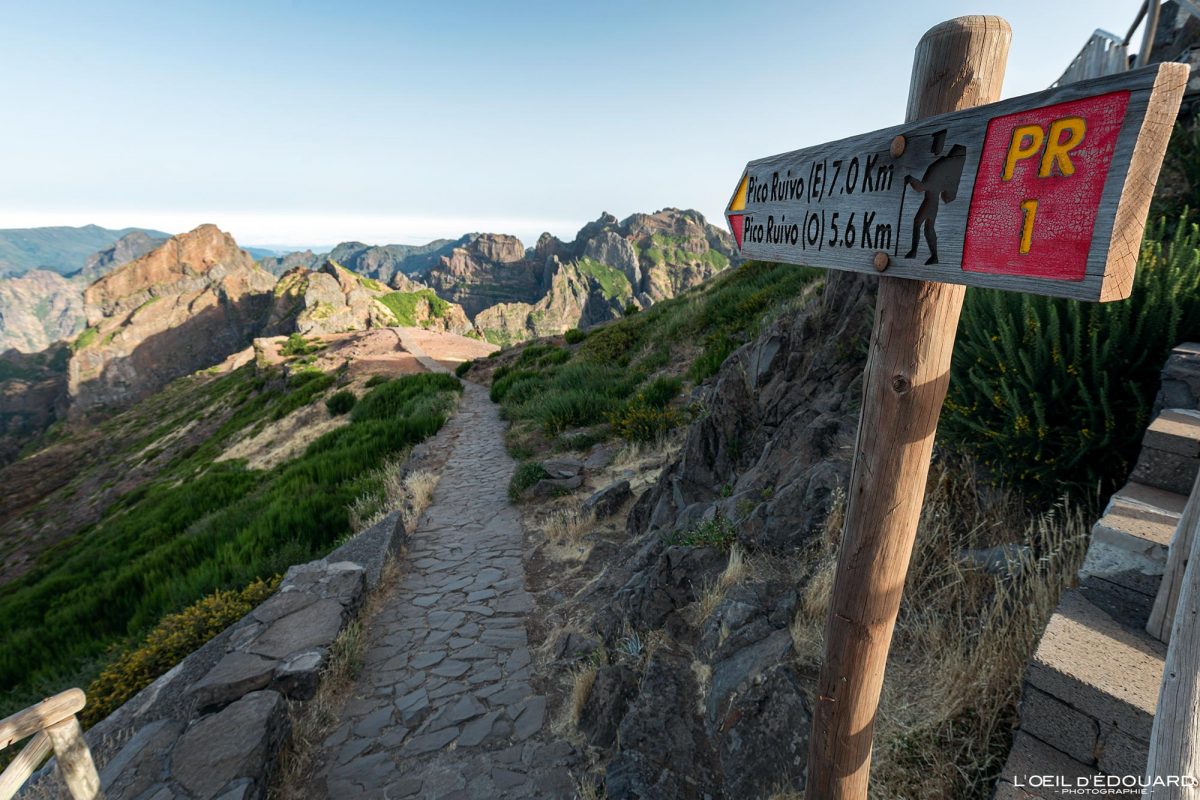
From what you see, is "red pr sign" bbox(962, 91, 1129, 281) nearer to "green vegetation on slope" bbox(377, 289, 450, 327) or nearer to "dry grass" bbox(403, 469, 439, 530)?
"dry grass" bbox(403, 469, 439, 530)

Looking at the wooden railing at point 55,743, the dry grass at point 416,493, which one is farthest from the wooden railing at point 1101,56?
the wooden railing at point 55,743

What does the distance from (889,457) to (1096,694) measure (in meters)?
1.09

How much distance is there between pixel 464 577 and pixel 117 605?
17.1 ft

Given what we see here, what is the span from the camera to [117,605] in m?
7.34

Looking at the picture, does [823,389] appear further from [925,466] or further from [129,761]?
[129,761]

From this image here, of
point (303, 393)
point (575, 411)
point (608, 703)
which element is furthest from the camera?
point (303, 393)

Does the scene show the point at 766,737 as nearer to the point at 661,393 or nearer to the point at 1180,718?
the point at 1180,718

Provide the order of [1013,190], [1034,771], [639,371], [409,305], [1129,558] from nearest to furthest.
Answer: [1013,190] < [1034,771] < [1129,558] < [639,371] < [409,305]

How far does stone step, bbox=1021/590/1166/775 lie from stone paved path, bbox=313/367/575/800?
8.57ft

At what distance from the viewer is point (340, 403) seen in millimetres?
19375

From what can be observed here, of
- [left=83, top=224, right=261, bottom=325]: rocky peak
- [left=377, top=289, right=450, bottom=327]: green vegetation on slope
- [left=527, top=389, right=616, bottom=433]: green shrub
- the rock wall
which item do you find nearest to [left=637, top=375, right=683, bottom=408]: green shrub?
[left=527, top=389, right=616, bottom=433]: green shrub

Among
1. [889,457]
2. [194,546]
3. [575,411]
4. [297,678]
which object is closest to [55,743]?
[297,678]

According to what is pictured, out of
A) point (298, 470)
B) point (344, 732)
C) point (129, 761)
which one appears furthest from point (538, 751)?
point (298, 470)

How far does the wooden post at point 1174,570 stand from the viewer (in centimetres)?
173
